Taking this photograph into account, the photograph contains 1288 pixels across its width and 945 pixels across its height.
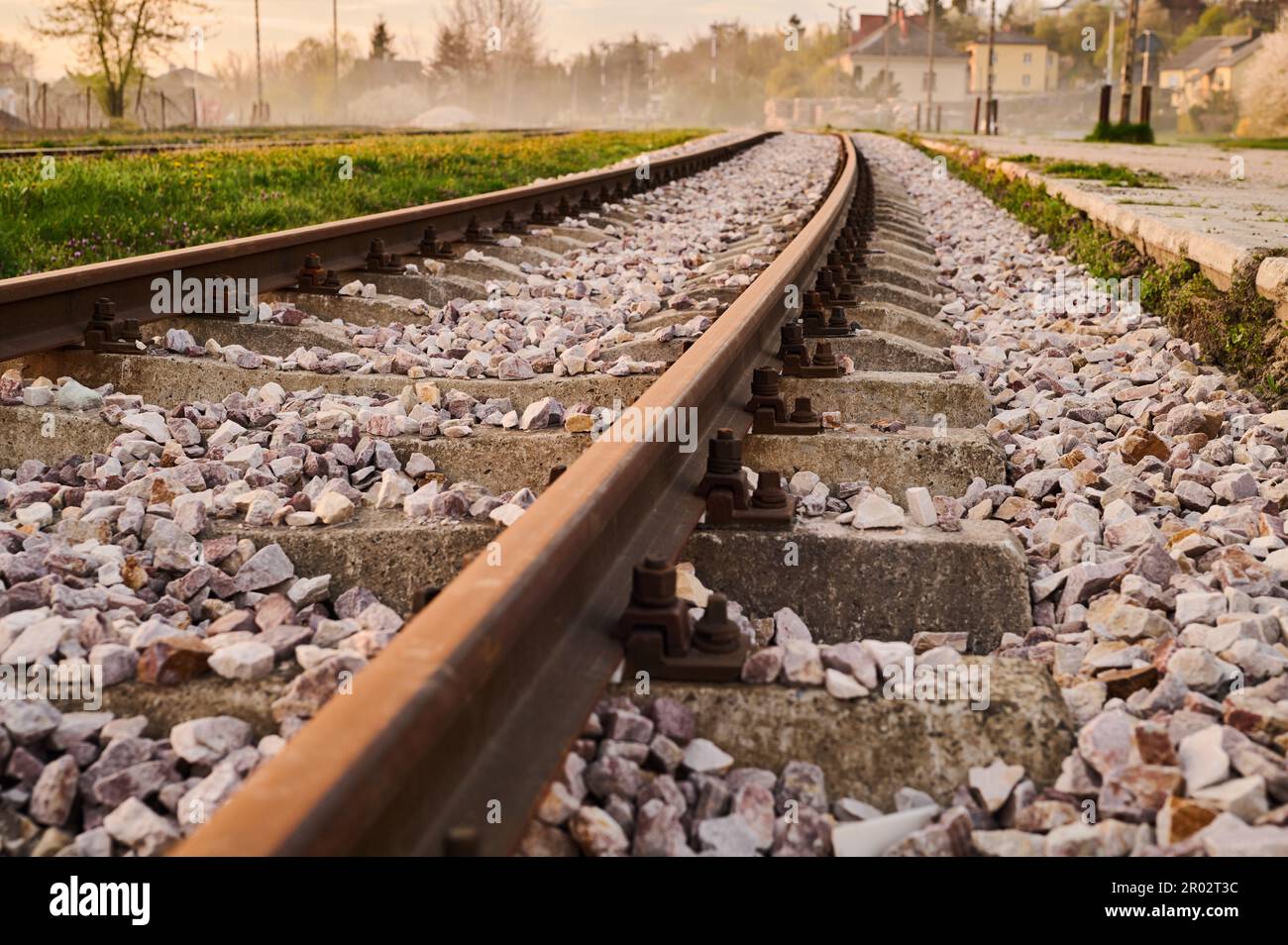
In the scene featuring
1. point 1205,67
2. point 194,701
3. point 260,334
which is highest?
point 1205,67

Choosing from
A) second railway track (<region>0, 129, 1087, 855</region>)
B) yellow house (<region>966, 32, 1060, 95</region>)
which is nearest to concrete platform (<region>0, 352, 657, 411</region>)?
second railway track (<region>0, 129, 1087, 855</region>)

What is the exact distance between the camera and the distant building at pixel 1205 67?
300 ft

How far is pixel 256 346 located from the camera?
5055 mm

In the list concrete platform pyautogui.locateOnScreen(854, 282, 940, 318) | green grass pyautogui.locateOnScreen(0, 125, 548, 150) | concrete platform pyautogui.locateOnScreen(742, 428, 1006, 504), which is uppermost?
green grass pyautogui.locateOnScreen(0, 125, 548, 150)

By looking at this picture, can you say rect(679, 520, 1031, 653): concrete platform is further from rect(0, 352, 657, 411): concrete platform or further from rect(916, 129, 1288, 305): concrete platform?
rect(916, 129, 1288, 305): concrete platform

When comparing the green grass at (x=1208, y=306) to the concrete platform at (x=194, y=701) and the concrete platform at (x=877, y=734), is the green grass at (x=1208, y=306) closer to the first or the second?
the concrete platform at (x=877, y=734)

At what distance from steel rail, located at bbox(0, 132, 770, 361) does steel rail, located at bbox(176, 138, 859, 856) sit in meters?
2.75

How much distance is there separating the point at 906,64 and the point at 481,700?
124 meters

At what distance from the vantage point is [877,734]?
81.4 inches

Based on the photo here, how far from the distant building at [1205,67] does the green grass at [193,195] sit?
270ft

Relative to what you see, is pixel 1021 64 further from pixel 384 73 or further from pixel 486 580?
pixel 486 580

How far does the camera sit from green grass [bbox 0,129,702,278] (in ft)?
24.5

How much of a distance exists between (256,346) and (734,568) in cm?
293

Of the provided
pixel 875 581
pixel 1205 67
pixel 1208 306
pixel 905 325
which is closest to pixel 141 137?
pixel 905 325
